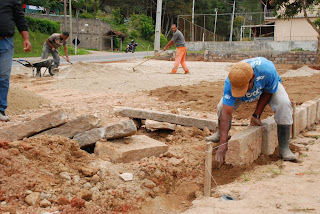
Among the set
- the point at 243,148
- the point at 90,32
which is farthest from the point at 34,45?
the point at 243,148

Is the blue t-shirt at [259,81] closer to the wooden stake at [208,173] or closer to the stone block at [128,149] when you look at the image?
the wooden stake at [208,173]

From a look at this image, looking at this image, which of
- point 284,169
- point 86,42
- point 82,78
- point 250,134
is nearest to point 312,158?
point 284,169

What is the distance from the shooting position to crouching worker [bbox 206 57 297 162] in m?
3.00

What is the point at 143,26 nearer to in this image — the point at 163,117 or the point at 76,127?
the point at 163,117

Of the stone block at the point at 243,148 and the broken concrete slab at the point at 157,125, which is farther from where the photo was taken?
the broken concrete slab at the point at 157,125

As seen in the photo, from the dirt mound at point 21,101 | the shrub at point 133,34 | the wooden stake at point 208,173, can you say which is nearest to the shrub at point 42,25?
the shrub at point 133,34

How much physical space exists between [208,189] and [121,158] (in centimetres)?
82

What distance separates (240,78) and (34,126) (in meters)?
1.98

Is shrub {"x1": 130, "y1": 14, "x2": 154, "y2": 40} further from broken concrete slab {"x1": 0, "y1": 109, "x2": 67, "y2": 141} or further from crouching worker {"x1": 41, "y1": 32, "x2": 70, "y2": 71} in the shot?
broken concrete slab {"x1": 0, "y1": 109, "x2": 67, "y2": 141}

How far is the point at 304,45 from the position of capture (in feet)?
75.0

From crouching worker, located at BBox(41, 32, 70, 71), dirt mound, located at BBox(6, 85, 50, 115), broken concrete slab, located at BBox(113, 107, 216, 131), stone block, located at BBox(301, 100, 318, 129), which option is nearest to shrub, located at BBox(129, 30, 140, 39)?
crouching worker, located at BBox(41, 32, 70, 71)

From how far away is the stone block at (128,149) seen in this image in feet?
9.84

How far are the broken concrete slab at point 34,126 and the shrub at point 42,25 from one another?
2810 centimetres

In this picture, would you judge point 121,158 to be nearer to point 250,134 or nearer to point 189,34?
point 250,134
